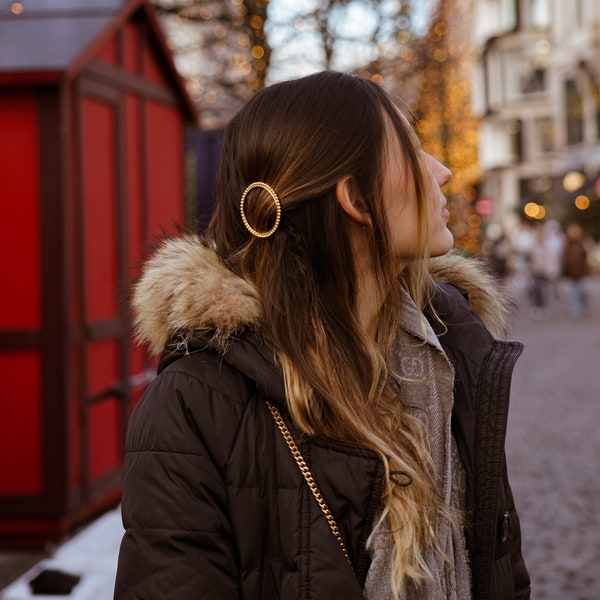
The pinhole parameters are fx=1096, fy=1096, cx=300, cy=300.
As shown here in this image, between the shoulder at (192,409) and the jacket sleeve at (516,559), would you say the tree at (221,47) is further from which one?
the shoulder at (192,409)

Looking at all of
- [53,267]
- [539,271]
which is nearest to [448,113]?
[539,271]

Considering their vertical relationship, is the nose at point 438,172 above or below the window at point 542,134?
below

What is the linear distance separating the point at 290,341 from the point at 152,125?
6.23 meters

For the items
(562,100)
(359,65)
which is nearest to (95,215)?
(359,65)

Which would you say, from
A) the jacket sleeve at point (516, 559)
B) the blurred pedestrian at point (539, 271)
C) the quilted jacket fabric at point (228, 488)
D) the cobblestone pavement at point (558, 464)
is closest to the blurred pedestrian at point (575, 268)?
the blurred pedestrian at point (539, 271)

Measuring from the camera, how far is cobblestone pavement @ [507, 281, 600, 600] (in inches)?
230

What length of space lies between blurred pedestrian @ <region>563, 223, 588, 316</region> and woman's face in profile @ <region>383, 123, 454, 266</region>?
20280 millimetres

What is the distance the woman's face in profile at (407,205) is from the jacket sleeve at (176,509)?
1.55 ft

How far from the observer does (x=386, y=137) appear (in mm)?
1986

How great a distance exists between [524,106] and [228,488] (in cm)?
6279

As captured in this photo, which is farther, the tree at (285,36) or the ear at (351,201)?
the tree at (285,36)

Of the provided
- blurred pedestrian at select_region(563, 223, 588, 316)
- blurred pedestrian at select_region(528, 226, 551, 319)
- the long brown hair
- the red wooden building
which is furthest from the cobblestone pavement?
blurred pedestrian at select_region(528, 226, 551, 319)

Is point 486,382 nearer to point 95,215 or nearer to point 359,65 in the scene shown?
point 95,215

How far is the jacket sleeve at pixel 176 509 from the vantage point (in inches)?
70.4
